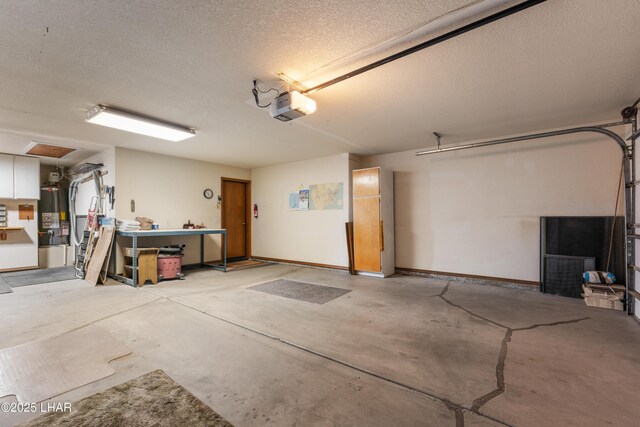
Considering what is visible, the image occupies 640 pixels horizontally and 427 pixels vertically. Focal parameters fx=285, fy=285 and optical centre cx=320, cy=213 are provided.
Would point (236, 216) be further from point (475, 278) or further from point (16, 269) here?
point (475, 278)

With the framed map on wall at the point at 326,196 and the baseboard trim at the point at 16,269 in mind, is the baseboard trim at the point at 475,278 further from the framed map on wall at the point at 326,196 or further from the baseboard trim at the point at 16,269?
the baseboard trim at the point at 16,269

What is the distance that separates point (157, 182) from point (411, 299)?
5.38 meters

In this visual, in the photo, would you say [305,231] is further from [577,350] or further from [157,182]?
[577,350]

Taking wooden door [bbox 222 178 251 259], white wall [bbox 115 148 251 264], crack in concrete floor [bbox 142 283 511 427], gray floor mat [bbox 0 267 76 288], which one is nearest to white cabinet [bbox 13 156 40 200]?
gray floor mat [bbox 0 267 76 288]

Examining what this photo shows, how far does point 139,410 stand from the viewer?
5.69 feet

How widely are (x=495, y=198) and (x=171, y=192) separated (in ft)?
20.9

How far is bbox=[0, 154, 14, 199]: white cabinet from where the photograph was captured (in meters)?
5.94

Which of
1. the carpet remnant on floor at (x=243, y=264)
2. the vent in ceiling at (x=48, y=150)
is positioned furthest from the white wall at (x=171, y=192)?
the vent in ceiling at (x=48, y=150)

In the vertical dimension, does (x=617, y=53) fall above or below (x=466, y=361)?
above

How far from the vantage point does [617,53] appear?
240 cm

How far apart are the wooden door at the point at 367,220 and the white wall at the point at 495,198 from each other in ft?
2.20

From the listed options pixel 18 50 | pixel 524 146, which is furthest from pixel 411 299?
pixel 18 50

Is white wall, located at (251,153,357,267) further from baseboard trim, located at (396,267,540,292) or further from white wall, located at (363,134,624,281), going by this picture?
baseboard trim, located at (396,267,540,292)

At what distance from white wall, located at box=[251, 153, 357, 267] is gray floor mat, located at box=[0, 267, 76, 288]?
396 cm
